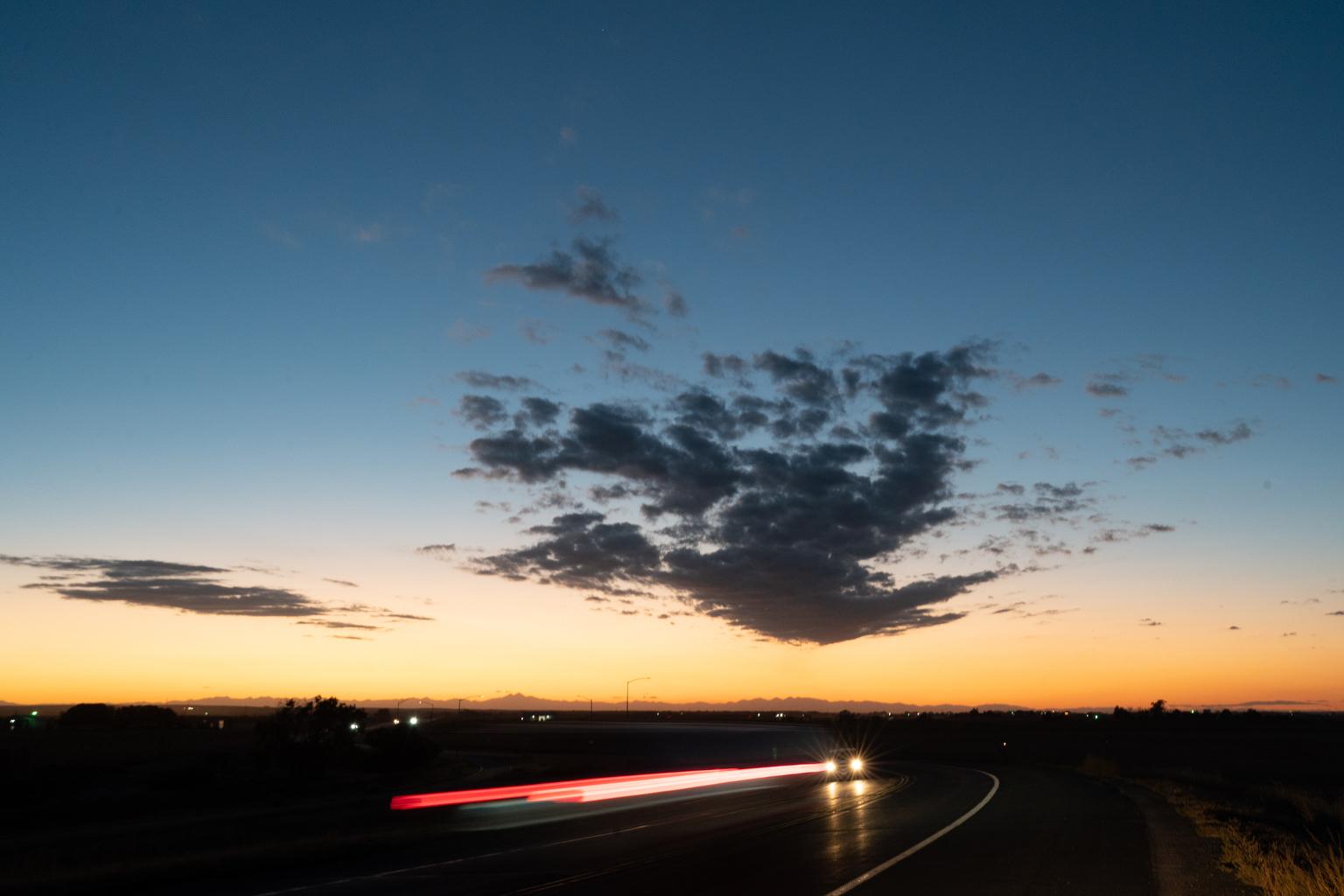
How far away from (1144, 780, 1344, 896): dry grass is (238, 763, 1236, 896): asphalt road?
1419 mm

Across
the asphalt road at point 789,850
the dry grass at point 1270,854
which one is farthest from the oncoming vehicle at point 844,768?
the dry grass at point 1270,854

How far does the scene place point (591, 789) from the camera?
31453 millimetres

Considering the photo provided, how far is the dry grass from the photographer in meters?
14.5

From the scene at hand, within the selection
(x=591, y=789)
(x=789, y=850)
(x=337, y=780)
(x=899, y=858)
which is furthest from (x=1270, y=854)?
(x=337, y=780)

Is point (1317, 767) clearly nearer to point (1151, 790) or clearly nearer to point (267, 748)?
point (1151, 790)

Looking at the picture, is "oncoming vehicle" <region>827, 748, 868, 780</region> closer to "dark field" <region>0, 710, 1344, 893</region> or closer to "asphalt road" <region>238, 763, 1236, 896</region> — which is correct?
"dark field" <region>0, 710, 1344, 893</region>

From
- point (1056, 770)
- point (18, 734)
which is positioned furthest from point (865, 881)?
point (18, 734)

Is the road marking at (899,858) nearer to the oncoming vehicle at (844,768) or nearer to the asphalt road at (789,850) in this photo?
the asphalt road at (789,850)

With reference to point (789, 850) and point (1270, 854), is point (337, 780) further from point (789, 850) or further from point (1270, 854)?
point (1270, 854)

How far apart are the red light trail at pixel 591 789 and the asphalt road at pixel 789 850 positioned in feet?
1.70

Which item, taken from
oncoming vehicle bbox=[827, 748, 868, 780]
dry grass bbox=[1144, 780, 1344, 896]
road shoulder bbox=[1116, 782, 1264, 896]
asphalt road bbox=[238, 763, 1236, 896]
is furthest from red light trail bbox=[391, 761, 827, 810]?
dry grass bbox=[1144, 780, 1344, 896]

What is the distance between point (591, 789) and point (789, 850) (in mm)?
11913

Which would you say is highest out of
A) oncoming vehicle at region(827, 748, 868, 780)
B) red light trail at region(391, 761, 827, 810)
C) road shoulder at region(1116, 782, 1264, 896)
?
oncoming vehicle at region(827, 748, 868, 780)

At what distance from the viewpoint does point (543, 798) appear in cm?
2923
